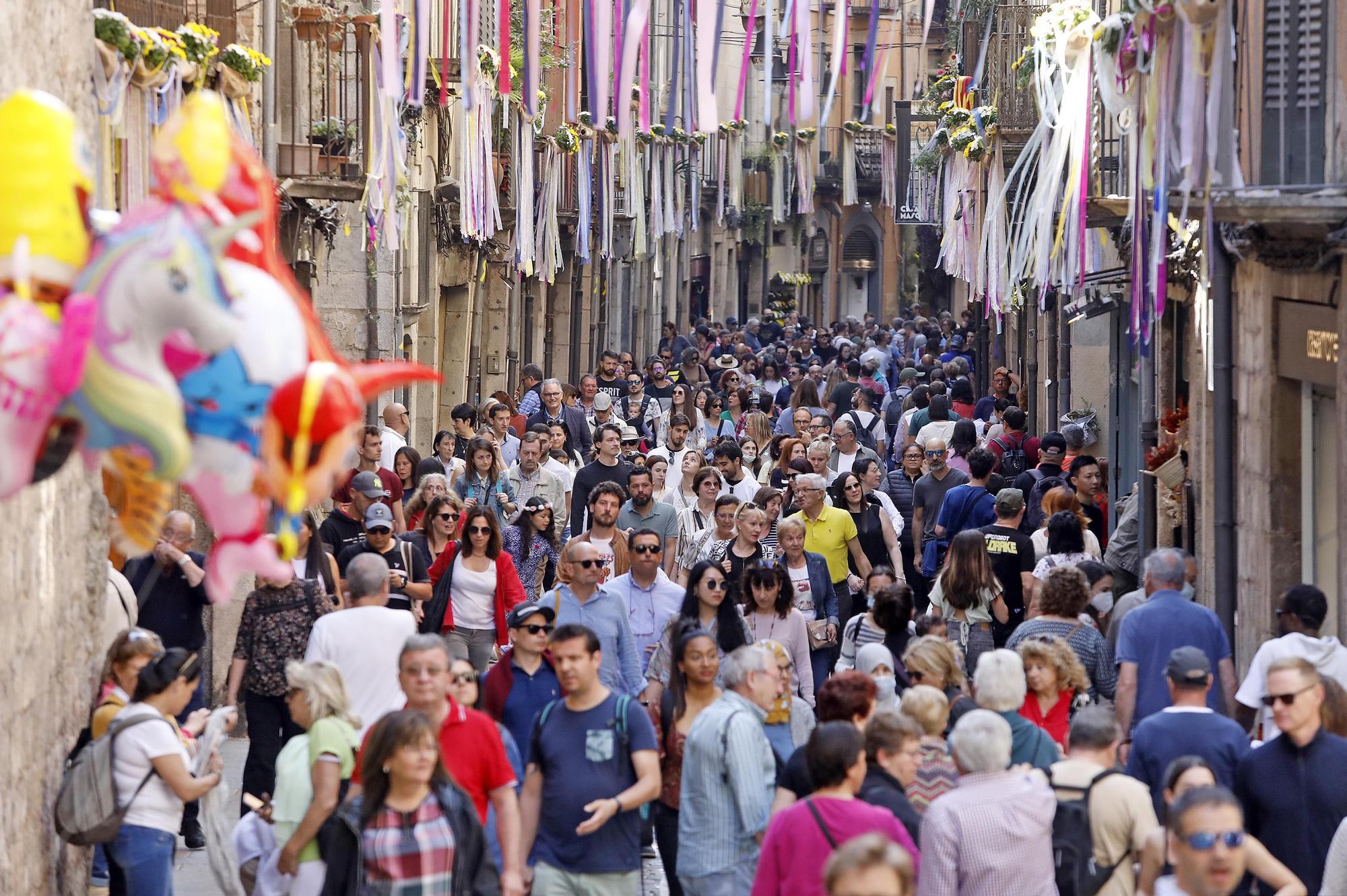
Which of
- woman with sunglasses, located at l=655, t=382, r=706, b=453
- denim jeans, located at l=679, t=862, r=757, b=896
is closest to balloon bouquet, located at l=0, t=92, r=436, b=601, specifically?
denim jeans, located at l=679, t=862, r=757, b=896

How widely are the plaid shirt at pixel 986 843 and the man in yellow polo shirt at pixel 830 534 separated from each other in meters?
5.30

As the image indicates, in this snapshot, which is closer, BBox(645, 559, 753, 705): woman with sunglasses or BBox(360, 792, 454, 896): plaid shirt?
BBox(360, 792, 454, 896): plaid shirt

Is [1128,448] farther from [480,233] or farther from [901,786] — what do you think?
[901,786]

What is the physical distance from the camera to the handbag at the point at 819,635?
1028cm

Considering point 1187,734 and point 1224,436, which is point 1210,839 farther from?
point 1224,436

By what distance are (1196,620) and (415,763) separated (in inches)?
152

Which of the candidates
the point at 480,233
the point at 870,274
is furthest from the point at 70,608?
the point at 870,274

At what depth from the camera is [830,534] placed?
11562 millimetres

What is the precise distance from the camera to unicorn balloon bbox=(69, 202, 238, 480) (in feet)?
11.9

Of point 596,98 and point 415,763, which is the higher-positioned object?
point 596,98

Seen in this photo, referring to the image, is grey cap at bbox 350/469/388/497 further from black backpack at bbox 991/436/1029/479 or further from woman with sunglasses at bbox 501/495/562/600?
black backpack at bbox 991/436/1029/479

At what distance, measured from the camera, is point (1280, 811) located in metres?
6.58

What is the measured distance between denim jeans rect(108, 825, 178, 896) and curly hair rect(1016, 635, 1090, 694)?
318 centimetres

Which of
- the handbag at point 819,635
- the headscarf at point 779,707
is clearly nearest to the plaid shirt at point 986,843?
the headscarf at point 779,707
